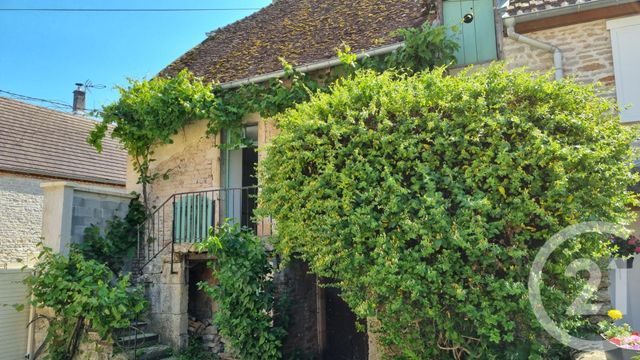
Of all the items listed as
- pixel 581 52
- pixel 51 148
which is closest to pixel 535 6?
pixel 581 52

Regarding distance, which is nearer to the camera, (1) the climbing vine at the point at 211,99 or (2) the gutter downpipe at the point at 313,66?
(1) the climbing vine at the point at 211,99

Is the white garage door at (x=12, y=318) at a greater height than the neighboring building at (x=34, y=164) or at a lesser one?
lesser

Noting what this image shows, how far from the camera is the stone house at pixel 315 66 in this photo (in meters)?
6.25

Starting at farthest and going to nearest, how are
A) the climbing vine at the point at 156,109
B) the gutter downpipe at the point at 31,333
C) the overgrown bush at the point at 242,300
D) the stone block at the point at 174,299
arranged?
1. the climbing vine at the point at 156,109
2. the stone block at the point at 174,299
3. the gutter downpipe at the point at 31,333
4. the overgrown bush at the point at 242,300

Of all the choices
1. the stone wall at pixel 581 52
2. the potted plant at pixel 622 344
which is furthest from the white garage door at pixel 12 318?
the stone wall at pixel 581 52

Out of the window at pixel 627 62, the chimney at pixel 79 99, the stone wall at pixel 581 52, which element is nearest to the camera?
the window at pixel 627 62

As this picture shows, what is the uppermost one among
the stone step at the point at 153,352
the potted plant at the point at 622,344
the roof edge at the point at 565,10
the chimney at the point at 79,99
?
the chimney at the point at 79,99

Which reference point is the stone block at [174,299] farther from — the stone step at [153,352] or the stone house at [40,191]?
the stone house at [40,191]

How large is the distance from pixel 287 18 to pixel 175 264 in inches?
233

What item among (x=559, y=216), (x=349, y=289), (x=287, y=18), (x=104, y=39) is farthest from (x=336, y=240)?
(x=104, y=39)

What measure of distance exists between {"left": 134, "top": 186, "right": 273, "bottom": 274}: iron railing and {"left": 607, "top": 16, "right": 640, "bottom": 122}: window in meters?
5.07

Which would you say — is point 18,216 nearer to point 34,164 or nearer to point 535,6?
point 34,164

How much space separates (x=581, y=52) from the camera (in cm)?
633

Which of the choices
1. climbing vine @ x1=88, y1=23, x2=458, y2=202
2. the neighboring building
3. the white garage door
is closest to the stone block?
the white garage door
